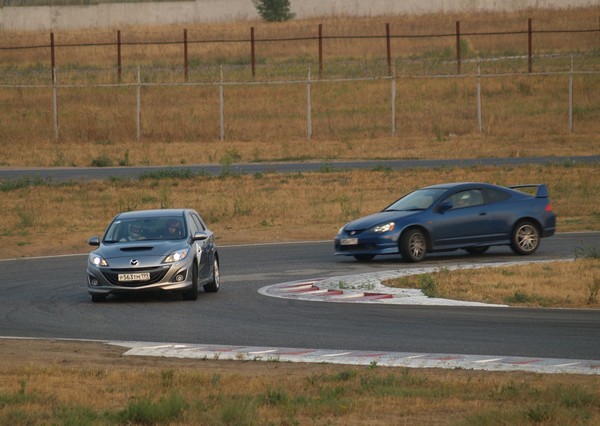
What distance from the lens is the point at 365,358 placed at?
13.7 meters

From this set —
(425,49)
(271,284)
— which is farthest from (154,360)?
(425,49)

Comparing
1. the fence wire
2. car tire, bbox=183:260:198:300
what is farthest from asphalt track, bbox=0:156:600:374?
the fence wire

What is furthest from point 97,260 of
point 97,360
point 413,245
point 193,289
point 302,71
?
point 302,71

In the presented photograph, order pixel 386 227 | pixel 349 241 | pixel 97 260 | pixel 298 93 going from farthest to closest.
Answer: pixel 298 93 < pixel 349 241 < pixel 386 227 < pixel 97 260

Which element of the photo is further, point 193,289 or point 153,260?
point 193,289

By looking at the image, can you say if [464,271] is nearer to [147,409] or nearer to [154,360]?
[154,360]

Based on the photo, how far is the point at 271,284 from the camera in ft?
69.0

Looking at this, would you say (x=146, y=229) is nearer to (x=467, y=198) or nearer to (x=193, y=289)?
(x=193, y=289)

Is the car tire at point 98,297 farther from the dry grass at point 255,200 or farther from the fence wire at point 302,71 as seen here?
the fence wire at point 302,71

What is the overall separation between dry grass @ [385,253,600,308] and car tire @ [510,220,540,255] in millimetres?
2099

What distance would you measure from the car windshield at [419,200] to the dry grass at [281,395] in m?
10.9

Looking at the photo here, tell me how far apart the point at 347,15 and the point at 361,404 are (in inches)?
2827

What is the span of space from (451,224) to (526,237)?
1593 millimetres

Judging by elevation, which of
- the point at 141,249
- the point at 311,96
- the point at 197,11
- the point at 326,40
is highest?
the point at 197,11
